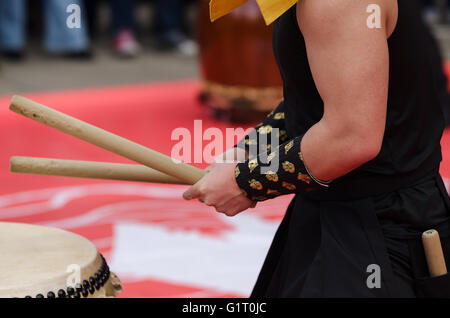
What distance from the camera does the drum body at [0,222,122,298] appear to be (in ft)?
3.84

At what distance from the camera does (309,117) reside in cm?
120

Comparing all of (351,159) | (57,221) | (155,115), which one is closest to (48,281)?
(351,159)

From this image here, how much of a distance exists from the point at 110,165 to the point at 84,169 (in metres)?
0.04

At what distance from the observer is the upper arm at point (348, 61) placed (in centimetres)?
101

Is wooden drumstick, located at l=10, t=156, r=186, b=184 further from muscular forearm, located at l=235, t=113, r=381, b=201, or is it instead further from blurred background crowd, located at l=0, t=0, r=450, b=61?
blurred background crowd, located at l=0, t=0, r=450, b=61

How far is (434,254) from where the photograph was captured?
1.17 m

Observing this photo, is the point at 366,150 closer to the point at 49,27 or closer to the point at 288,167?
the point at 288,167

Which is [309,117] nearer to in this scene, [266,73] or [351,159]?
[351,159]

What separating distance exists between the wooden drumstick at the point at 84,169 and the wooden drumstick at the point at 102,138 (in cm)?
5

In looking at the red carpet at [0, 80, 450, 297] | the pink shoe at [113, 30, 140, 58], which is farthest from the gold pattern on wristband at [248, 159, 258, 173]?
the pink shoe at [113, 30, 140, 58]

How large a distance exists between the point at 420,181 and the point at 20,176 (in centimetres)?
232

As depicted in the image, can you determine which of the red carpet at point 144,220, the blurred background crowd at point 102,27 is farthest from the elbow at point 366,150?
the blurred background crowd at point 102,27

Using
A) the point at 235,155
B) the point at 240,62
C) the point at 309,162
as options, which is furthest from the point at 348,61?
the point at 240,62
